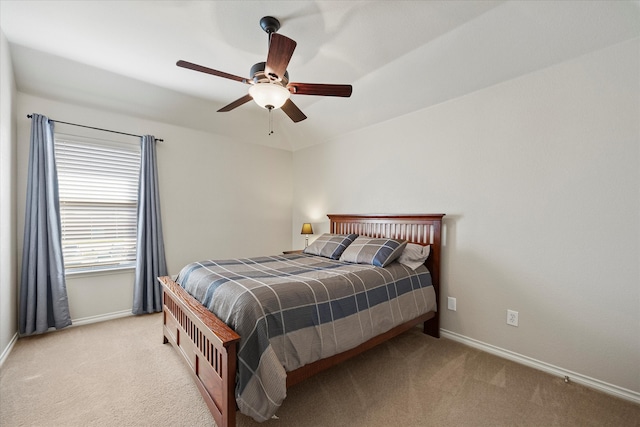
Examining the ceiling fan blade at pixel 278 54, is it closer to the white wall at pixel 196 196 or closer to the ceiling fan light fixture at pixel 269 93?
the ceiling fan light fixture at pixel 269 93

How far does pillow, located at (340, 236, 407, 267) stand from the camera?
2650 mm

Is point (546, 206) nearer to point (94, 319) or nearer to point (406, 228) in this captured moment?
point (406, 228)

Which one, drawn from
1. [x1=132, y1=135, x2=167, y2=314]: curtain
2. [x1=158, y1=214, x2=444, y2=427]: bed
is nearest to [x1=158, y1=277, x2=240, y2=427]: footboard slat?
[x1=158, y1=214, x2=444, y2=427]: bed

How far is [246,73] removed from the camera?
2.88 meters

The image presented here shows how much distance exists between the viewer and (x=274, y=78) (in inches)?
74.5

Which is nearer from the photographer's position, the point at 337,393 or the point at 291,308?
the point at 291,308

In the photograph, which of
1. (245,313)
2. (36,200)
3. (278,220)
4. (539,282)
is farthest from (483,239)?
(36,200)

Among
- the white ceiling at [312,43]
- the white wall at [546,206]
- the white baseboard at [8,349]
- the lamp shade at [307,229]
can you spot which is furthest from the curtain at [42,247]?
the white wall at [546,206]

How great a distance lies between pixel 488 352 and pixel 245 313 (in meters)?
2.35

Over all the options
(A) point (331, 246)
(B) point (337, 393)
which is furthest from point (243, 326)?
(A) point (331, 246)

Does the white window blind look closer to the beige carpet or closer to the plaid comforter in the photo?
the beige carpet

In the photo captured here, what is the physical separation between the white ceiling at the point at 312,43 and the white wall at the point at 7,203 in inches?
12.7

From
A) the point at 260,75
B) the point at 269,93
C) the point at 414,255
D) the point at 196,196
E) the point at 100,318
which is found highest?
the point at 260,75

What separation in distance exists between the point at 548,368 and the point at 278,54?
314cm
